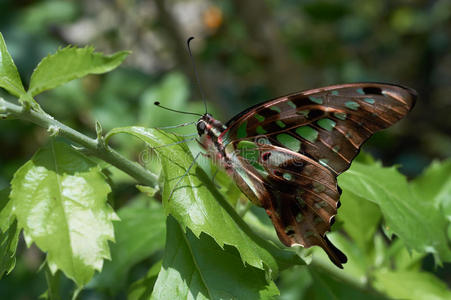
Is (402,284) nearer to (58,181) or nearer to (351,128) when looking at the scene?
(351,128)

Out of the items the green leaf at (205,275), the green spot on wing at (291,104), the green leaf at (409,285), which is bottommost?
the green leaf at (409,285)

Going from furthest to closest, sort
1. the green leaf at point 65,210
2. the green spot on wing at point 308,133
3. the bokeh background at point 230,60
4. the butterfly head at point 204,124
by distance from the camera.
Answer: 1. the bokeh background at point 230,60
2. the butterfly head at point 204,124
3. the green spot on wing at point 308,133
4. the green leaf at point 65,210

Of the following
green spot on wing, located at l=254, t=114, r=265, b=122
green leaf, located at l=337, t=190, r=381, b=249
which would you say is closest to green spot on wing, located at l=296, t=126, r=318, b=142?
Answer: green spot on wing, located at l=254, t=114, r=265, b=122

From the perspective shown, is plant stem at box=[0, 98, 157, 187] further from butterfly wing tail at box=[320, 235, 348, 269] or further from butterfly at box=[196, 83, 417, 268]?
butterfly wing tail at box=[320, 235, 348, 269]

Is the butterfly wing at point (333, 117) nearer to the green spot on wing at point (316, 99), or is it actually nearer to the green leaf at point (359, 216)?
the green spot on wing at point (316, 99)

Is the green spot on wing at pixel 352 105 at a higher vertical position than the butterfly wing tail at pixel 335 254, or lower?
higher

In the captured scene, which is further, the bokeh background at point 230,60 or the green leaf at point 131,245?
the bokeh background at point 230,60

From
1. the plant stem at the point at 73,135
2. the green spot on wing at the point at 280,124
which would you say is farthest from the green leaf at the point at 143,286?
the green spot on wing at the point at 280,124
